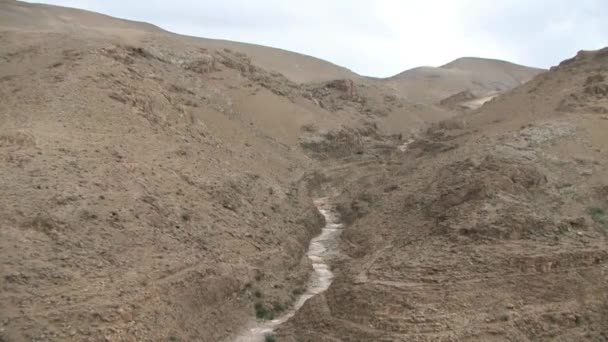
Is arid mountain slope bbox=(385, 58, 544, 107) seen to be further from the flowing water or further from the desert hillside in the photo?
the desert hillside

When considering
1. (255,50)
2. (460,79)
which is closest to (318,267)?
(255,50)

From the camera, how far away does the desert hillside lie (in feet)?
55.2

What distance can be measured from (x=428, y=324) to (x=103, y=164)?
10.4m

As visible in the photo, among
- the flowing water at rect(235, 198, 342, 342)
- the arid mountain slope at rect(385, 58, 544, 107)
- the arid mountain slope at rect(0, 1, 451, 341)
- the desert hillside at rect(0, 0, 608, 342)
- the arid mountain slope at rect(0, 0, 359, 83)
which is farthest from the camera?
the arid mountain slope at rect(385, 58, 544, 107)

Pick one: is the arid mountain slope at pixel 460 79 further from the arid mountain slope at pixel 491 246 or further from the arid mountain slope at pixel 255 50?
the arid mountain slope at pixel 491 246

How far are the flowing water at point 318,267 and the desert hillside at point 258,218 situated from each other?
0.10m

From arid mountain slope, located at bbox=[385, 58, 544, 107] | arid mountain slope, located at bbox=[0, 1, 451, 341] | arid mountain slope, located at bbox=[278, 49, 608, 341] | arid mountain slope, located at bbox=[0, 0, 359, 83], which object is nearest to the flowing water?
arid mountain slope, located at bbox=[0, 1, 451, 341]

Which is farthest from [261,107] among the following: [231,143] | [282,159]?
[231,143]

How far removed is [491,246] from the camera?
1908cm

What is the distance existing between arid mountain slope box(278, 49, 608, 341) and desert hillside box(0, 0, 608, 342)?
0.20ft

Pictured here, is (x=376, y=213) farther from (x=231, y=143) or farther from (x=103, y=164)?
(x=103, y=164)

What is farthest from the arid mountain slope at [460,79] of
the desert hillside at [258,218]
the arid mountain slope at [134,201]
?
the arid mountain slope at [134,201]

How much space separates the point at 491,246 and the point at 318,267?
7411 mm

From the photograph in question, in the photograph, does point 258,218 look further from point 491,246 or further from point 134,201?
point 491,246
